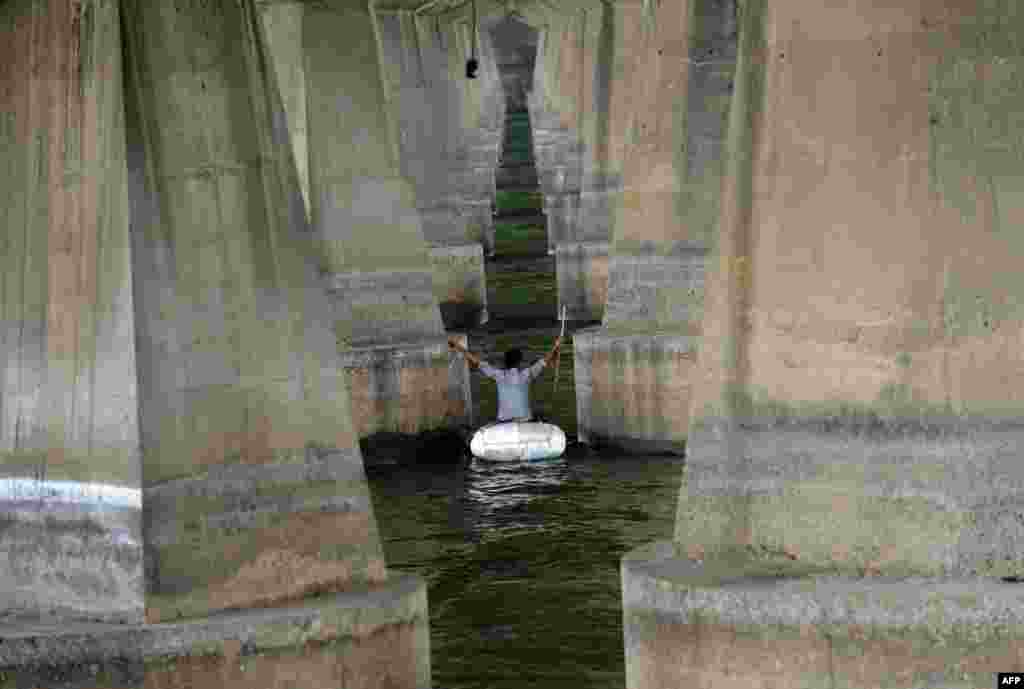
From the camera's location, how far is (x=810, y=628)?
46.8 ft

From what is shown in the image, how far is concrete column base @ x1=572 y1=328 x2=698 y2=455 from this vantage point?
27531 mm

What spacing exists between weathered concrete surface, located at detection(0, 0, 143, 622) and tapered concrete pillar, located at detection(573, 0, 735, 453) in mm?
11607

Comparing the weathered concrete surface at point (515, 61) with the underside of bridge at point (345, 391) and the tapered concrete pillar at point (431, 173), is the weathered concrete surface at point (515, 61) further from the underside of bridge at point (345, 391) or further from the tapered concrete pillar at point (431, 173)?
the underside of bridge at point (345, 391)

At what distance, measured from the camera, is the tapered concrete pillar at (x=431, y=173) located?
4331 cm

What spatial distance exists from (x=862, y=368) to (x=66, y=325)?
225 inches

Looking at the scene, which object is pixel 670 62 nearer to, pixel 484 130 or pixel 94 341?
pixel 94 341

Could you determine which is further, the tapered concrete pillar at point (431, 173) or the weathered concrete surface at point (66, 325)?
the tapered concrete pillar at point (431, 173)

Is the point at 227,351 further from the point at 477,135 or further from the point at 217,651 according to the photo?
the point at 477,135

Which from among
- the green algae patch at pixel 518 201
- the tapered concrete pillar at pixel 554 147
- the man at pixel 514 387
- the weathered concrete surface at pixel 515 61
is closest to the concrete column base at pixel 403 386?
the man at pixel 514 387

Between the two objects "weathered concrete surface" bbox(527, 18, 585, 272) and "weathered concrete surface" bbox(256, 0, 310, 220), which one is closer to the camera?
"weathered concrete surface" bbox(256, 0, 310, 220)

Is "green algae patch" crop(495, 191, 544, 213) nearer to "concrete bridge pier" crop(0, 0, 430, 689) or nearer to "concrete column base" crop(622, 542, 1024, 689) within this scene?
"concrete bridge pier" crop(0, 0, 430, 689)

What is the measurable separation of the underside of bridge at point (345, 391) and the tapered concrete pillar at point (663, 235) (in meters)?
10.5

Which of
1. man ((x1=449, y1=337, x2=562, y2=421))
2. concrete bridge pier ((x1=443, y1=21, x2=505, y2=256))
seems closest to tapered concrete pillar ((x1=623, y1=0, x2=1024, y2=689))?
man ((x1=449, y1=337, x2=562, y2=421))

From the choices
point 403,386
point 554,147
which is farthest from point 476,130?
point 403,386
